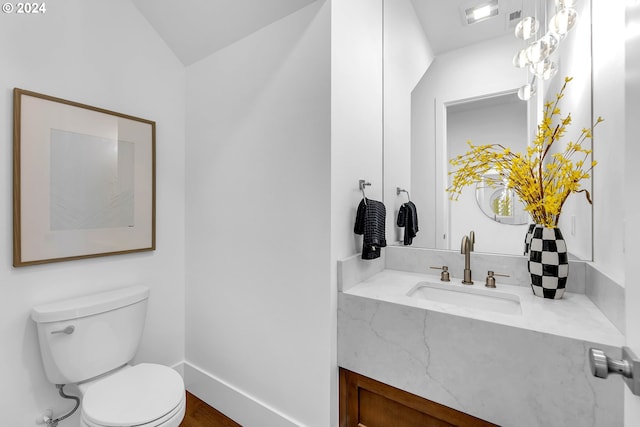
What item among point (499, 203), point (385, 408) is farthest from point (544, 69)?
point (385, 408)

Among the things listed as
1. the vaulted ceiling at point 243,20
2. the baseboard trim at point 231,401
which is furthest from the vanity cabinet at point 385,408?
the vaulted ceiling at point 243,20

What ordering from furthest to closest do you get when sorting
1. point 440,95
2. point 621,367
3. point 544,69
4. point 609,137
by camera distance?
1. point 440,95
2. point 544,69
3. point 609,137
4. point 621,367

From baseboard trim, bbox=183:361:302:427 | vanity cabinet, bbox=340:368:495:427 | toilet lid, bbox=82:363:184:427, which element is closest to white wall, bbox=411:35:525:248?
vanity cabinet, bbox=340:368:495:427

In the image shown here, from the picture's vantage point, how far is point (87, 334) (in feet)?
4.46

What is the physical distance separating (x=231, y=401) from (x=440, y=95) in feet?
6.99

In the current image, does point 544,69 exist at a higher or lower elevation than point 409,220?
higher

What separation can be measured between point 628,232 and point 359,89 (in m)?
1.25

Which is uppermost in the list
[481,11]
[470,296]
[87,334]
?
[481,11]

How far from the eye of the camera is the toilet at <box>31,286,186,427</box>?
3.70 feet

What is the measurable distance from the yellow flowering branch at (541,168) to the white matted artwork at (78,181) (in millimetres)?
1898

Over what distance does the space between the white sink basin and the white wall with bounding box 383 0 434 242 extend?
0.42 meters

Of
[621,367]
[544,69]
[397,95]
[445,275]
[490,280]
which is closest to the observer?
[621,367]

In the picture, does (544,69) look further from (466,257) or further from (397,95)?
(466,257)

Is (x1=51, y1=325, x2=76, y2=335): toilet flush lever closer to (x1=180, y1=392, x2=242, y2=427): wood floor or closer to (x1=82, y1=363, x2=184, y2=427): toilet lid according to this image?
(x1=82, y1=363, x2=184, y2=427): toilet lid
